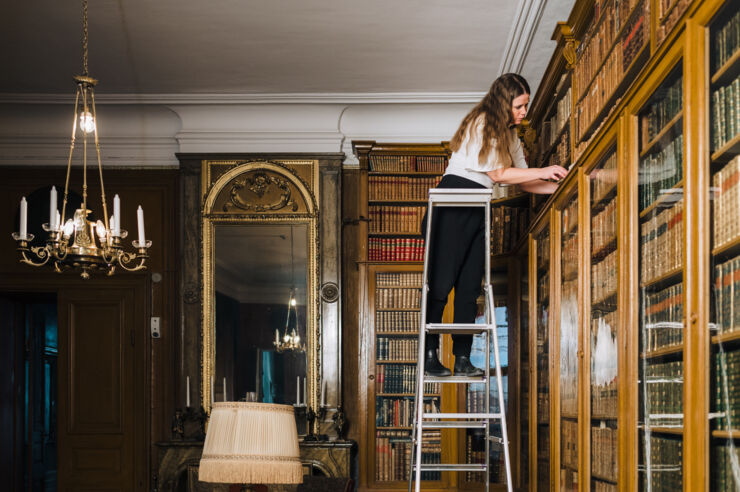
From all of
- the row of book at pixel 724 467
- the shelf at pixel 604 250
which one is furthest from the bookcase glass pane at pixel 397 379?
the row of book at pixel 724 467

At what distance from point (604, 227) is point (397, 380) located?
14.1 ft

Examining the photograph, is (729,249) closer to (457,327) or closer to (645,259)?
(645,259)

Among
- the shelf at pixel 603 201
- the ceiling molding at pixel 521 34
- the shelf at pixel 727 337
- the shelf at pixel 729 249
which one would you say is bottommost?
the shelf at pixel 727 337

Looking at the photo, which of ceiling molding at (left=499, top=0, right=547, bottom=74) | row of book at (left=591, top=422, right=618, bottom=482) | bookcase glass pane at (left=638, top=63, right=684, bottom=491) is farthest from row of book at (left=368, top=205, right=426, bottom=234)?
bookcase glass pane at (left=638, top=63, right=684, bottom=491)

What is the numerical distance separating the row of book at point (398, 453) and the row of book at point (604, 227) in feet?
13.4

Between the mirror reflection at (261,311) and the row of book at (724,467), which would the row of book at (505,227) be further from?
the row of book at (724,467)

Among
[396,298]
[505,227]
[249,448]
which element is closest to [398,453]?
[396,298]

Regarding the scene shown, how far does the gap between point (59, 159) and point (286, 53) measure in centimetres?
255

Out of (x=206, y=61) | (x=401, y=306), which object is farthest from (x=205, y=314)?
(x=206, y=61)

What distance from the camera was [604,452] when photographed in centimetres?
329

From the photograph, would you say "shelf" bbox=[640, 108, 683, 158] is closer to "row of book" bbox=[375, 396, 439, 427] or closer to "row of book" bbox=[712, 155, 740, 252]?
"row of book" bbox=[712, 155, 740, 252]

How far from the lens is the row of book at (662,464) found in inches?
90.8

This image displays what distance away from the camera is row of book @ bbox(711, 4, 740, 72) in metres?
1.91

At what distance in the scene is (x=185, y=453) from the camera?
23.2 ft
